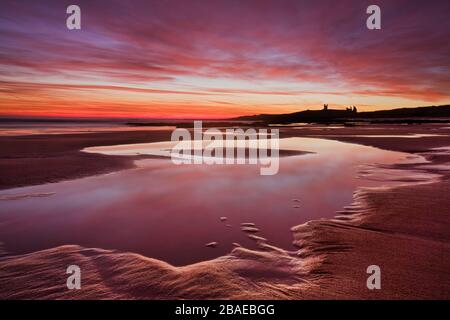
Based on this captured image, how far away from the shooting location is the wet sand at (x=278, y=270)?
10.5ft

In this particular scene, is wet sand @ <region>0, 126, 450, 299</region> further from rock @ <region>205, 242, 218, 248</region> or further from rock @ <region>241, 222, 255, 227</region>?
rock @ <region>241, 222, 255, 227</region>

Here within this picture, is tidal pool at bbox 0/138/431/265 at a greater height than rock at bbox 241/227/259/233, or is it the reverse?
tidal pool at bbox 0/138/431/265

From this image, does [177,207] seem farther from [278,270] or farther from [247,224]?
[278,270]

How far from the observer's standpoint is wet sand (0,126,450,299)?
3.19m

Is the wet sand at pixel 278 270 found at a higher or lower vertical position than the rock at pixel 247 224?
lower

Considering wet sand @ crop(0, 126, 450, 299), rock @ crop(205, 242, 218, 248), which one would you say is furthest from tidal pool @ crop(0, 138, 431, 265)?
wet sand @ crop(0, 126, 450, 299)

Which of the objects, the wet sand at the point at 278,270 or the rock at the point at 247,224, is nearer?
the wet sand at the point at 278,270

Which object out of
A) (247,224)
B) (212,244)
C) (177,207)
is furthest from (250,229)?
(177,207)

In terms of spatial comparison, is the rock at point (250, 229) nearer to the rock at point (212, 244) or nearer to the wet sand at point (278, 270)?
the wet sand at point (278, 270)

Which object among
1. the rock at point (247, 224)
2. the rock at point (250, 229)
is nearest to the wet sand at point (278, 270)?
the rock at point (250, 229)

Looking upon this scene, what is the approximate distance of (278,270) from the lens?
3664 millimetres

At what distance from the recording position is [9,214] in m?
5.71
